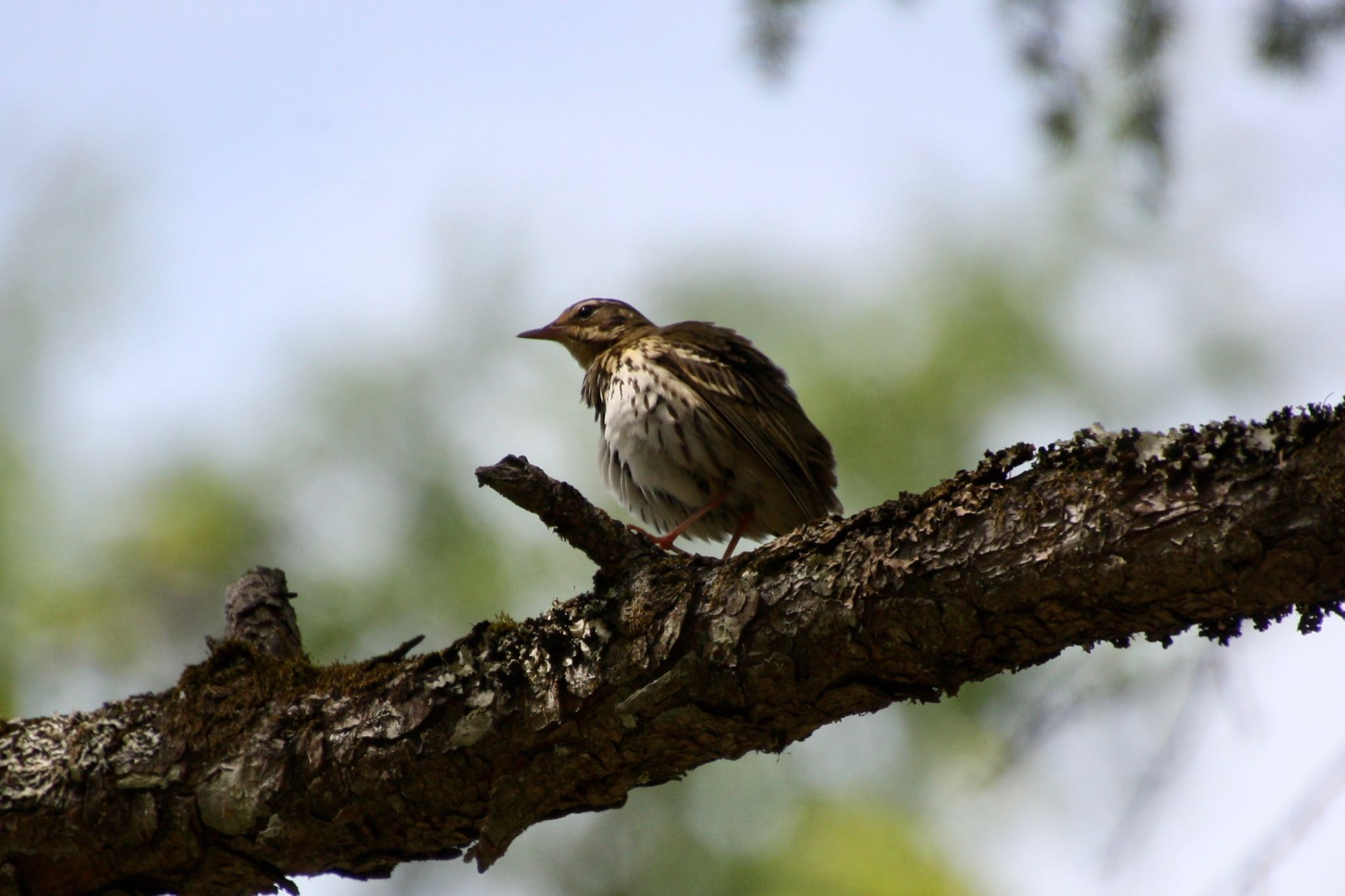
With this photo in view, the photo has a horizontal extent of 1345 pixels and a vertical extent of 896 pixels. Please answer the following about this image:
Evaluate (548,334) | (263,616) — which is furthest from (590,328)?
(263,616)

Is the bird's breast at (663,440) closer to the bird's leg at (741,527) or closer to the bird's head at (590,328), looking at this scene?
the bird's leg at (741,527)

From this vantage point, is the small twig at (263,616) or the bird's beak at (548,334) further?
the bird's beak at (548,334)

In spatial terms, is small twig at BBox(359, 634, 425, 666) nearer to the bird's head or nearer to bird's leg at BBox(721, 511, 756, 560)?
bird's leg at BBox(721, 511, 756, 560)

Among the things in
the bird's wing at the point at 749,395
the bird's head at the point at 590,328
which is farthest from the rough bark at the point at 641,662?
the bird's head at the point at 590,328

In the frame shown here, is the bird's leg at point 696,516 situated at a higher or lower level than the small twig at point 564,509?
higher

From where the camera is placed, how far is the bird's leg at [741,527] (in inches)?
269

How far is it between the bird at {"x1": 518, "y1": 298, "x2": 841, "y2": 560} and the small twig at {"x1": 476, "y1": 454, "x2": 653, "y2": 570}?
91.5 inches

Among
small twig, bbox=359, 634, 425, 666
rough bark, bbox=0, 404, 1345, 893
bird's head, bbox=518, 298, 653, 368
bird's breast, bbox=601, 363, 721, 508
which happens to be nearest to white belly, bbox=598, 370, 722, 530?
bird's breast, bbox=601, 363, 721, 508

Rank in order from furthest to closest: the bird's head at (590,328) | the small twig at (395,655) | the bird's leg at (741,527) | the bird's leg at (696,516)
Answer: the bird's head at (590,328)
the bird's leg at (741,527)
the bird's leg at (696,516)
the small twig at (395,655)

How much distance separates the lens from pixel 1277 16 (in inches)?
249

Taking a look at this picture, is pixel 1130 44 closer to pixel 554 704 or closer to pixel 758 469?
pixel 758 469

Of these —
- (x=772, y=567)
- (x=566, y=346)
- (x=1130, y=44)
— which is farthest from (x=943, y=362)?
(x=772, y=567)

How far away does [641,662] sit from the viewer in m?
3.89

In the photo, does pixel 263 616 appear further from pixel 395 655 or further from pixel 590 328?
pixel 590 328
